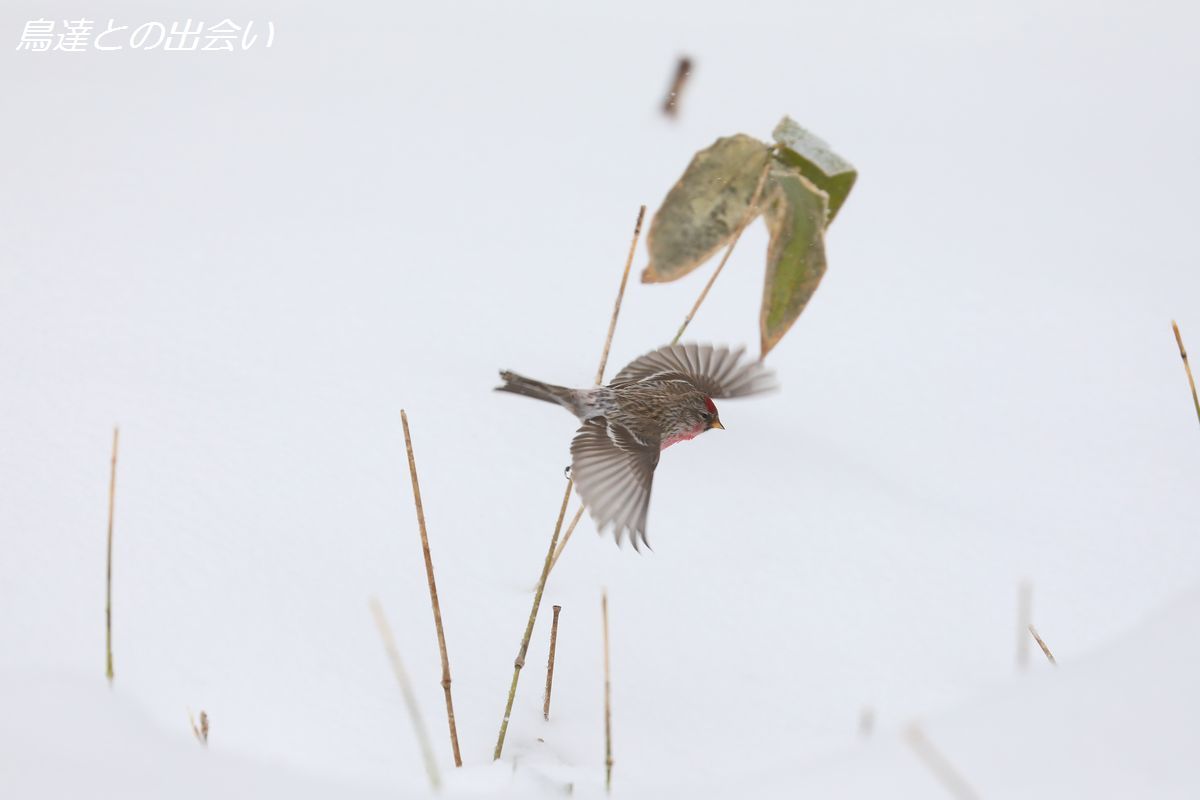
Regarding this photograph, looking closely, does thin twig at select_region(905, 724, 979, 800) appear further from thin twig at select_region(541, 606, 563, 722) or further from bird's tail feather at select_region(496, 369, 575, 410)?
bird's tail feather at select_region(496, 369, 575, 410)

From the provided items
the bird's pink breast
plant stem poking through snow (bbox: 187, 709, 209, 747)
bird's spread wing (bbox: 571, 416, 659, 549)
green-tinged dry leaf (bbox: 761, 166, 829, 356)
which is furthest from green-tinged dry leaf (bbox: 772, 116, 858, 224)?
plant stem poking through snow (bbox: 187, 709, 209, 747)

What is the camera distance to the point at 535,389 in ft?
7.34

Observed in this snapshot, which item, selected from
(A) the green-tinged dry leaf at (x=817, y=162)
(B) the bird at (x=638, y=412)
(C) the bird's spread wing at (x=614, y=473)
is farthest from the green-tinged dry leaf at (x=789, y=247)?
(C) the bird's spread wing at (x=614, y=473)

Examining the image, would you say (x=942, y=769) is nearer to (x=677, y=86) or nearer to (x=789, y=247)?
(x=789, y=247)

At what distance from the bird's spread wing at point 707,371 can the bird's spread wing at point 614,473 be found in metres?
0.24

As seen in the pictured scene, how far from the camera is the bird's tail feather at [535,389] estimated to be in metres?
2.18

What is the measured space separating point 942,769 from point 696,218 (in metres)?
0.76

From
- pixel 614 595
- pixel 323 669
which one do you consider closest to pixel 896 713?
pixel 614 595

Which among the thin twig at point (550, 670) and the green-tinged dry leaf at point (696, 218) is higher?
the green-tinged dry leaf at point (696, 218)

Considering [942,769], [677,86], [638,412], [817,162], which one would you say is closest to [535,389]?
[638,412]

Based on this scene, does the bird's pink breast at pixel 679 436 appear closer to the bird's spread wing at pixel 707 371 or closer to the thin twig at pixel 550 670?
the bird's spread wing at pixel 707 371

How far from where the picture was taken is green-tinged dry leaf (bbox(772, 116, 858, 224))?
5.33 ft

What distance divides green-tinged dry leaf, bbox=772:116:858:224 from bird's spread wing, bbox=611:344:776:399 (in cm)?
77

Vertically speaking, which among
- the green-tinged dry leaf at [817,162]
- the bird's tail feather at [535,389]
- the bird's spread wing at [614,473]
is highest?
the green-tinged dry leaf at [817,162]
